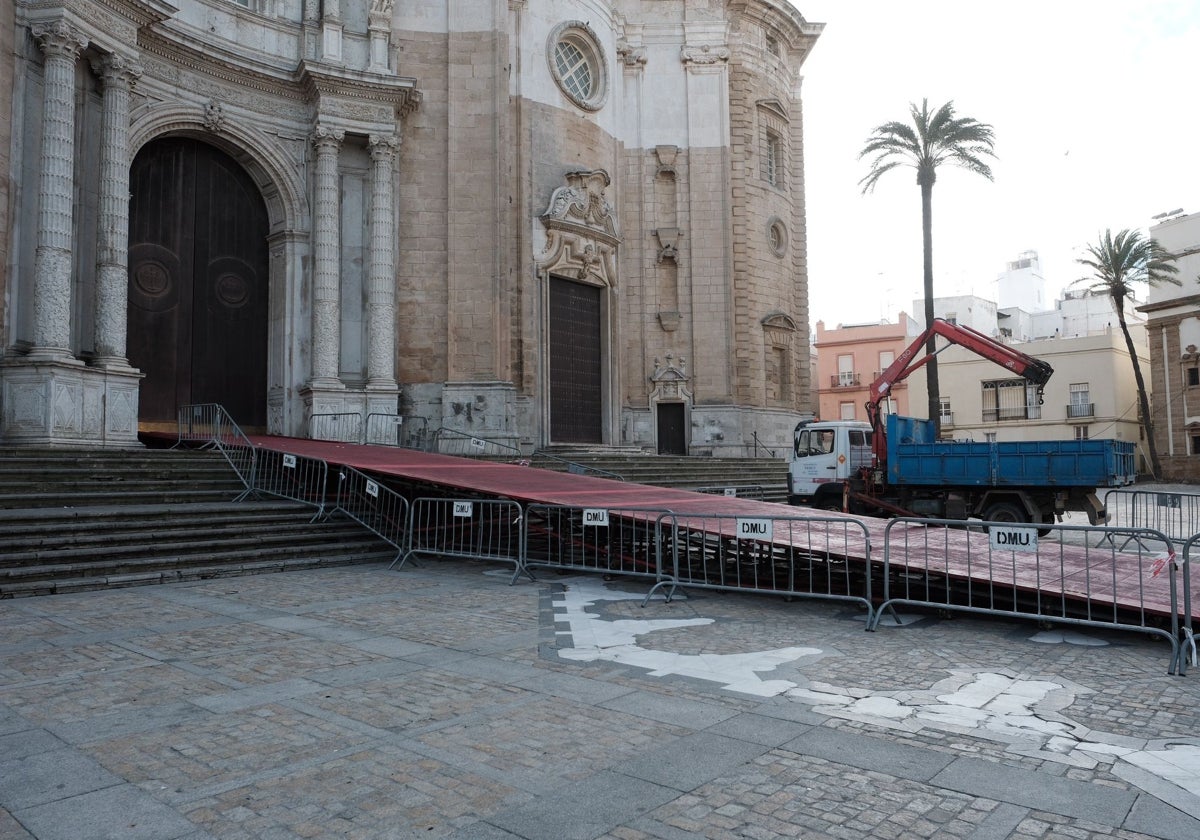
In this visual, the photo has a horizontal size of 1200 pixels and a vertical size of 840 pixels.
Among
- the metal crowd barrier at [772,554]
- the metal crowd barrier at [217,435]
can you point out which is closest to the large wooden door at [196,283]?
the metal crowd barrier at [217,435]

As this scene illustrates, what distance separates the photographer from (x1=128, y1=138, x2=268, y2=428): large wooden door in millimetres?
19969

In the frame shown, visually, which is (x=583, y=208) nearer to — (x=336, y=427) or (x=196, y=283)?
(x=336, y=427)

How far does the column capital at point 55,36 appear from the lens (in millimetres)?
16281

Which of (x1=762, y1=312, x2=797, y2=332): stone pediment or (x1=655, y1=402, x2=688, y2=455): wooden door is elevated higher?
(x1=762, y1=312, x2=797, y2=332): stone pediment

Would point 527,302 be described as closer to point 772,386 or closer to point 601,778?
point 772,386

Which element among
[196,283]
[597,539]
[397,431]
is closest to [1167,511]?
[597,539]

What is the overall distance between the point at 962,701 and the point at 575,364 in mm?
22518

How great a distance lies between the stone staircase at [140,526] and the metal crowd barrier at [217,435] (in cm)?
26

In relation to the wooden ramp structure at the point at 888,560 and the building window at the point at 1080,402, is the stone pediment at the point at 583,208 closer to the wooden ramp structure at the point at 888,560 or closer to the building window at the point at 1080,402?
the wooden ramp structure at the point at 888,560

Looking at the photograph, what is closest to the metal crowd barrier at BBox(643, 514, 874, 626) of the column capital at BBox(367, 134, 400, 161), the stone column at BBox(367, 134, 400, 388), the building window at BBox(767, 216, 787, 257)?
the stone column at BBox(367, 134, 400, 388)

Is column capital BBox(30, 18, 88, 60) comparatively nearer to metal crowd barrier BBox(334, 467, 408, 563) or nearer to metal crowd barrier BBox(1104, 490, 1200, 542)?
metal crowd barrier BBox(334, 467, 408, 563)

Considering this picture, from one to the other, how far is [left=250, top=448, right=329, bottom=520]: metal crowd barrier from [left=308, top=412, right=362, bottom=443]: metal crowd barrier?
5.87 meters

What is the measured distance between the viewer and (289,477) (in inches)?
571

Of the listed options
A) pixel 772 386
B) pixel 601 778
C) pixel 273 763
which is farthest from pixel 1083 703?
pixel 772 386
